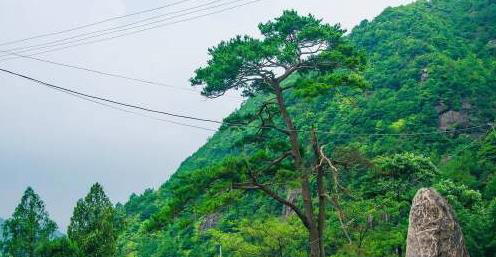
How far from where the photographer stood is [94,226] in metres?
29.9

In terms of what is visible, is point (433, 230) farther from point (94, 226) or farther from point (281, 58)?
point (94, 226)

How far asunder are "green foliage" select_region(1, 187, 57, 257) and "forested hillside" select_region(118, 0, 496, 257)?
→ 4970 millimetres

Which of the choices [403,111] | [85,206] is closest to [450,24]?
[403,111]

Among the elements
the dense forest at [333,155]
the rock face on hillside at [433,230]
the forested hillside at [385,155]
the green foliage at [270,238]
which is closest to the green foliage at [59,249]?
the dense forest at [333,155]

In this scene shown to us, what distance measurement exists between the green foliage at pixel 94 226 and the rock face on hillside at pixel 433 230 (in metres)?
21.5


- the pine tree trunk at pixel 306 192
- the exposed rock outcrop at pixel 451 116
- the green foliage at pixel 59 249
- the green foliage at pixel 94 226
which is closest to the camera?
the pine tree trunk at pixel 306 192

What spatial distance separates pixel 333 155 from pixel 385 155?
26.3 metres

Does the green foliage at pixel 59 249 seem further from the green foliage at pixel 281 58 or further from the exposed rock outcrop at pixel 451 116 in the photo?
the exposed rock outcrop at pixel 451 116

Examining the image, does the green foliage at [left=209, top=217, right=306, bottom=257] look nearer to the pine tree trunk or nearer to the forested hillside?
the forested hillside

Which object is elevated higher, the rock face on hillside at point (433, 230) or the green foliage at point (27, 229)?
the green foliage at point (27, 229)

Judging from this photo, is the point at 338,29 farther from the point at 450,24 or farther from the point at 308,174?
the point at 450,24

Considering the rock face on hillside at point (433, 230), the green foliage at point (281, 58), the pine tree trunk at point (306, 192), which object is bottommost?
the rock face on hillside at point (433, 230)

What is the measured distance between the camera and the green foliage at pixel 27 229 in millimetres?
28062

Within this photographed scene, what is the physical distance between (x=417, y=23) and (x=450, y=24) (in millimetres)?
3795
